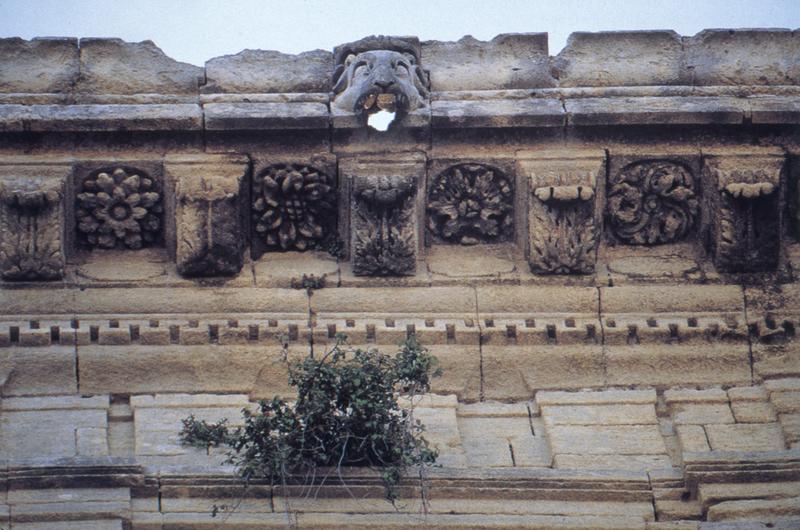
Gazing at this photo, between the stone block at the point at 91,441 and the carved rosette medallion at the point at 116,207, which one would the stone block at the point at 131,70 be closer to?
the carved rosette medallion at the point at 116,207

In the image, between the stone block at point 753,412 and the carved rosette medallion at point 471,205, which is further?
the carved rosette medallion at point 471,205

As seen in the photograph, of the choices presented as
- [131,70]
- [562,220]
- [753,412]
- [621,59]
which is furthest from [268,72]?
[753,412]

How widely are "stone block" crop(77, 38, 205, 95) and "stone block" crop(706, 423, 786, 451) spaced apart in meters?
3.55

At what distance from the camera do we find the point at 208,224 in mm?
13477

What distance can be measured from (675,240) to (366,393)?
2.42m

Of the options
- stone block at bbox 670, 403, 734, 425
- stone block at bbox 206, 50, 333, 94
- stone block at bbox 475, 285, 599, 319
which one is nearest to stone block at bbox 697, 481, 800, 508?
stone block at bbox 670, 403, 734, 425

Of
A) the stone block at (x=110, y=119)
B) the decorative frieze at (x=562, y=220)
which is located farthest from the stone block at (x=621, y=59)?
the stone block at (x=110, y=119)

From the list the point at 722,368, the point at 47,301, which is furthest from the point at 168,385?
the point at 722,368

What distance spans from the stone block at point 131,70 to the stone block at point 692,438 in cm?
340

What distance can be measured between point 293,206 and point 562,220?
4.90 ft

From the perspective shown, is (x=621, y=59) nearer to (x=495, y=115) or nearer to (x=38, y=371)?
(x=495, y=115)

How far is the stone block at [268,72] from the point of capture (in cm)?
1395

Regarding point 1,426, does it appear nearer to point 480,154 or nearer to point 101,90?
point 101,90

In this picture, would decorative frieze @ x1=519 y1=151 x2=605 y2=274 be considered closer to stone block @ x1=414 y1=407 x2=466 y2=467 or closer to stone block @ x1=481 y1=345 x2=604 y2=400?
stone block @ x1=481 y1=345 x2=604 y2=400
